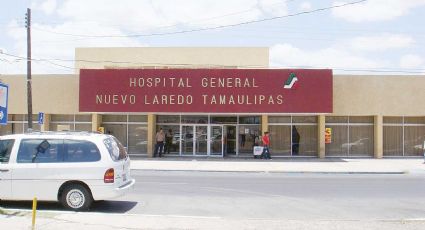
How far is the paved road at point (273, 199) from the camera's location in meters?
11.6

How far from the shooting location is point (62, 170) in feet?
36.7

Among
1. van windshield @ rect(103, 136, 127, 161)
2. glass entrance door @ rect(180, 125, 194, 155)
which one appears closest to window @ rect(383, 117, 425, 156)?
glass entrance door @ rect(180, 125, 194, 155)

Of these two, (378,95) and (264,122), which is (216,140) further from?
(378,95)

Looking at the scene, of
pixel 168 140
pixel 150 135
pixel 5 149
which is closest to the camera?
pixel 5 149

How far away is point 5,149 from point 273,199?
6.54 meters

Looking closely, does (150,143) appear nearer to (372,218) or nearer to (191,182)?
(191,182)

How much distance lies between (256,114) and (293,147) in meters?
3.09

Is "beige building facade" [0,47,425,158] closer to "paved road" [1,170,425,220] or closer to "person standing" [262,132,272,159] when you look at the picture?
"person standing" [262,132,272,159]

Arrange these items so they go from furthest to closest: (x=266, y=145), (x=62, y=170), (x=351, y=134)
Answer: (x=351, y=134) < (x=266, y=145) < (x=62, y=170)

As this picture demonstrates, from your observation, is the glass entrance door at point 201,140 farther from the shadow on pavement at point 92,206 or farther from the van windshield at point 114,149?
the van windshield at point 114,149

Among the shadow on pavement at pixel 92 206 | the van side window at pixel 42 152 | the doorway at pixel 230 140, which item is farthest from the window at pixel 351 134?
the van side window at pixel 42 152

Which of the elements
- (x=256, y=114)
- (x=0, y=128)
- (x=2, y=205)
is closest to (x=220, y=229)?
(x=2, y=205)

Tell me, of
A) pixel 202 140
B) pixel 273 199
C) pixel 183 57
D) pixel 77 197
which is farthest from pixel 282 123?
pixel 77 197

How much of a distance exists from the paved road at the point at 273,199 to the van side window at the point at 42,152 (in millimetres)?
1071
